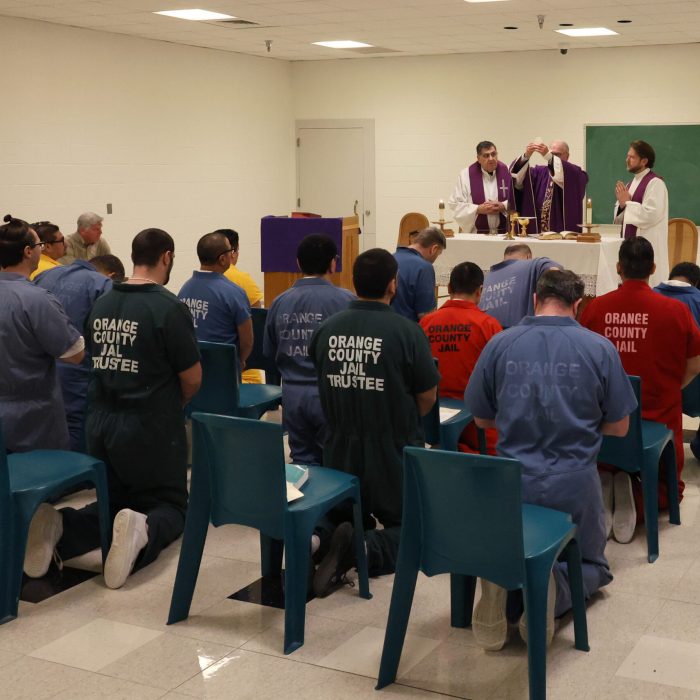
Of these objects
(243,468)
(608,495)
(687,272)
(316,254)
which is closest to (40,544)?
(243,468)

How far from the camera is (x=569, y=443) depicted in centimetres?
377

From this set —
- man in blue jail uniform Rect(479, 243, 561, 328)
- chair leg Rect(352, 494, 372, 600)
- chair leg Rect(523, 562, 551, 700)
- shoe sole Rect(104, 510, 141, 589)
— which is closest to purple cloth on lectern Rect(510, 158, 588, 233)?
man in blue jail uniform Rect(479, 243, 561, 328)

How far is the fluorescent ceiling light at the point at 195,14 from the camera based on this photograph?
982 centimetres

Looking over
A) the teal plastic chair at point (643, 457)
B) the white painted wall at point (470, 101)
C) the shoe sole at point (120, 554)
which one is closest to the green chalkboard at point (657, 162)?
the white painted wall at point (470, 101)

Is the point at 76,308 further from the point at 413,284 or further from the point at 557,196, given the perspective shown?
the point at 557,196

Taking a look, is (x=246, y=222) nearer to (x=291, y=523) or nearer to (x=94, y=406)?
(x=94, y=406)

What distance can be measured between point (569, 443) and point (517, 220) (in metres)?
5.65

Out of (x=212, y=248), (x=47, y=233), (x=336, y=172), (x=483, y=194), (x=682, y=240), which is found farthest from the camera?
(x=336, y=172)

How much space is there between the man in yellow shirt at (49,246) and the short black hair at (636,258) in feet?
11.4

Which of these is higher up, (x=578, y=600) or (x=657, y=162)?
(x=657, y=162)

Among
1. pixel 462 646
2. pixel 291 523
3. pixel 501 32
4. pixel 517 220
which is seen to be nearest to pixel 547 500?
pixel 462 646

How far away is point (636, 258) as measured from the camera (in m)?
4.86

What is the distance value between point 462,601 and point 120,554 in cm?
137

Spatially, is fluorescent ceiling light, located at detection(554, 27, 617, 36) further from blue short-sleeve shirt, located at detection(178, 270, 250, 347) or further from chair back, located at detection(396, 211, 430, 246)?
blue short-sleeve shirt, located at detection(178, 270, 250, 347)
